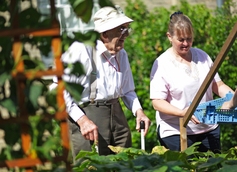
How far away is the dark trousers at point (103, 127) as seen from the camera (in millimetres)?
5297

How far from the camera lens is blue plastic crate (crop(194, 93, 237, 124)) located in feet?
17.7

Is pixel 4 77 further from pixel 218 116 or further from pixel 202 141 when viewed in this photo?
pixel 202 141

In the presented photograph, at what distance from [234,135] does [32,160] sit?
251 inches

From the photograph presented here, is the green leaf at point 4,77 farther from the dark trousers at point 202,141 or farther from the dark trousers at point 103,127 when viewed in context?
the dark trousers at point 202,141

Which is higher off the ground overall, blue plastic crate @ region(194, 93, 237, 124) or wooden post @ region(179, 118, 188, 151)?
blue plastic crate @ region(194, 93, 237, 124)

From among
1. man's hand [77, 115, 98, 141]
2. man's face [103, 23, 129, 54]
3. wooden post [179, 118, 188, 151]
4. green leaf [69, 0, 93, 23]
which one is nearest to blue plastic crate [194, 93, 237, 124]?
wooden post [179, 118, 188, 151]

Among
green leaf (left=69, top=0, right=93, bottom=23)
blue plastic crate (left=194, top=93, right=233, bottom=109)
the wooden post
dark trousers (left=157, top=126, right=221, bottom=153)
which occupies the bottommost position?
dark trousers (left=157, top=126, right=221, bottom=153)

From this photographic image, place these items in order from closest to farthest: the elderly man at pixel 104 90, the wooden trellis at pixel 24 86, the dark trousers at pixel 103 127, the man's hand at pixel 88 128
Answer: the wooden trellis at pixel 24 86, the man's hand at pixel 88 128, the elderly man at pixel 104 90, the dark trousers at pixel 103 127

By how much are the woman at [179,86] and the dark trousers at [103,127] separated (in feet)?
1.40

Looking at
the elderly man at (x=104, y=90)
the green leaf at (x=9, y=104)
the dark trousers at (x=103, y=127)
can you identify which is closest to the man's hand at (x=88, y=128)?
the elderly man at (x=104, y=90)

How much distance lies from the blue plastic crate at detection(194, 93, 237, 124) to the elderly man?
46 cm

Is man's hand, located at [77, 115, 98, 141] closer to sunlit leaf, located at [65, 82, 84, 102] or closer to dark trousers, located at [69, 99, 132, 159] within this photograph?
dark trousers, located at [69, 99, 132, 159]

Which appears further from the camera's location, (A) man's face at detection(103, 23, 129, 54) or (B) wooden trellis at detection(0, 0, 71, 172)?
(A) man's face at detection(103, 23, 129, 54)

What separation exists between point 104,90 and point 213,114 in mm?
913
